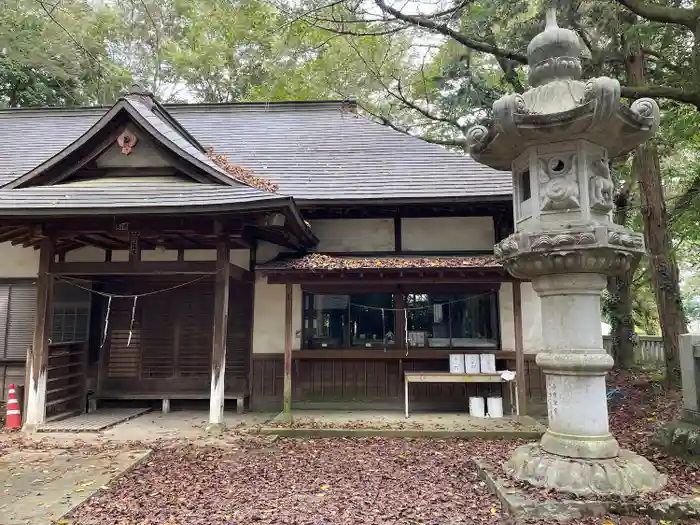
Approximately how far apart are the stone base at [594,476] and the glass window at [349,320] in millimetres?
4795

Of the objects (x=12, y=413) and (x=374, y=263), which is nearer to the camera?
(x=12, y=413)

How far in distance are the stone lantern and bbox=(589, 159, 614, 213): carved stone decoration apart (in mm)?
10

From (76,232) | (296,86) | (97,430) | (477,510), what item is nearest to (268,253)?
(76,232)

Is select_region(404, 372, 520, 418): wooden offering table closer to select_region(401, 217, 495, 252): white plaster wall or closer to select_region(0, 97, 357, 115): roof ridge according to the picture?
select_region(401, 217, 495, 252): white plaster wall

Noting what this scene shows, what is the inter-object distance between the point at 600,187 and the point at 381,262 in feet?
13.3

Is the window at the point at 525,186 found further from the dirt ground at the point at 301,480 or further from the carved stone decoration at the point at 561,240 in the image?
the dirt ground at the point at 301,480

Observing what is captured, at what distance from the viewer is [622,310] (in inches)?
524

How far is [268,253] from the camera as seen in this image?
9375 mm

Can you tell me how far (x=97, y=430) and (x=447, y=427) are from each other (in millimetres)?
5676

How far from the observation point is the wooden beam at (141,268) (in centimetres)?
762

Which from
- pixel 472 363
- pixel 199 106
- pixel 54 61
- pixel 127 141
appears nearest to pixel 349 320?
pixel 472 363

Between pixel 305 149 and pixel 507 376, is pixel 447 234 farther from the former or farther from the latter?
pixel 305 149

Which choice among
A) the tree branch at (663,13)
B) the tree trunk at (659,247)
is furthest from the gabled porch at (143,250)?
the tree trunk at (659,247)

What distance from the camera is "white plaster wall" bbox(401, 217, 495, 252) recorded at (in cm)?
926
